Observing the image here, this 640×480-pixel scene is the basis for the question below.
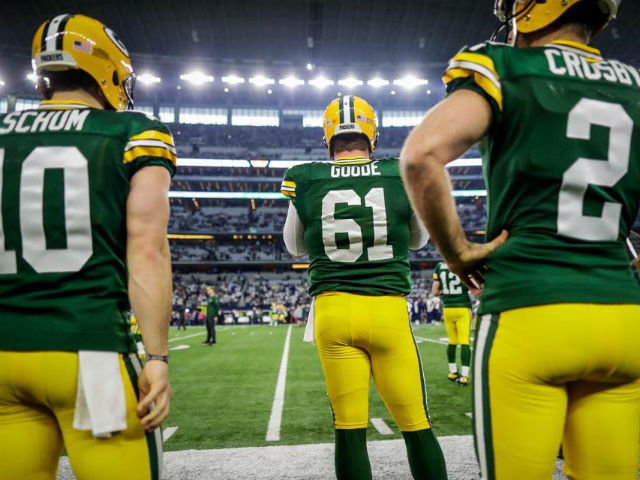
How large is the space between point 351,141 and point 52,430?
203 centimetres

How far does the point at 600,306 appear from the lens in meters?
1.17

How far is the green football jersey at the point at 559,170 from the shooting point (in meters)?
1.21

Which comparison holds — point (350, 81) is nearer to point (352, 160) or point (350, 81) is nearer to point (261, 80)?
point (261, 80)

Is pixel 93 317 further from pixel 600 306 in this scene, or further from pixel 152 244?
pixel 600 306

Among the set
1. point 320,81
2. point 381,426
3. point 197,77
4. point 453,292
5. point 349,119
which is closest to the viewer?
point 349,119

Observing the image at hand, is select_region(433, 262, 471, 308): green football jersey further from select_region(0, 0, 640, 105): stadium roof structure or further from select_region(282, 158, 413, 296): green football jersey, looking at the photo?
select_region(0, 0, 640, 105): stadium roof structure

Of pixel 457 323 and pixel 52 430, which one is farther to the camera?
pixel 457 323

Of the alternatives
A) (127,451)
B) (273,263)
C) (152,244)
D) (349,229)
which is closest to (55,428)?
(127,451)

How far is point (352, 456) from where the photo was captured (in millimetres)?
2176

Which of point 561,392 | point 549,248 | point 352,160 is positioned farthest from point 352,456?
point 352,160

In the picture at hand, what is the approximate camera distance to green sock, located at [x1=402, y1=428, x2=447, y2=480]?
219 centimetres

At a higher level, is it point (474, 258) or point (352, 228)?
point (352, 228)

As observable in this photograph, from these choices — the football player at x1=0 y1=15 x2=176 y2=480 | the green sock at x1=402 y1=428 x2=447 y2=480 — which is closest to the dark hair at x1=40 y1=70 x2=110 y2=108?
the football player at x1=0 y1=15 x2=176 y2=480

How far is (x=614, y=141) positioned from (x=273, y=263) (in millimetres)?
40600
